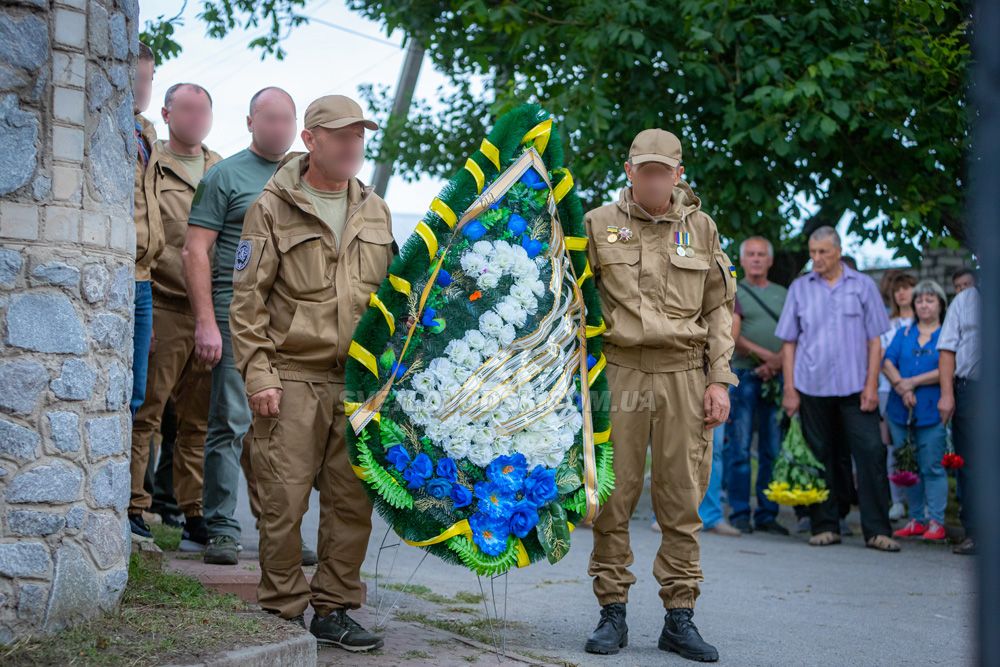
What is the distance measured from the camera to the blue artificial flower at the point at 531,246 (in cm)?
455

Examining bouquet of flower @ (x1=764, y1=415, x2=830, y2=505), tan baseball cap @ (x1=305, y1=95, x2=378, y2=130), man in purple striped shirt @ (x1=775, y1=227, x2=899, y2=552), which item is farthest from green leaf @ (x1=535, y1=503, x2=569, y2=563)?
man in purple striped shirt @ (x1=775, y1=227, x2=899, y2=552)

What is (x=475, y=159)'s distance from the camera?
4.50 meters

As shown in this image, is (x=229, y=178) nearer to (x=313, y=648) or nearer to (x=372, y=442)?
(x=372, y=442)

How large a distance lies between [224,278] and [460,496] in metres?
1.93

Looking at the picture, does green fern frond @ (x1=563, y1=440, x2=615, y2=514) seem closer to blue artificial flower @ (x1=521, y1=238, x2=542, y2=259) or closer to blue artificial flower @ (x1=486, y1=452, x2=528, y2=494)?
blue artificial flower @ (x1=486, y1=452, x2=528, y2=494)

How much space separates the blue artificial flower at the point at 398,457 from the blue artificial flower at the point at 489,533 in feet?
1.09

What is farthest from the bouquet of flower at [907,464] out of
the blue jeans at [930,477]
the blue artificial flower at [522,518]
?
the blue artificial flower at [522,518]

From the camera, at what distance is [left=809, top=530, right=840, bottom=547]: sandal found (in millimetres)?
8062

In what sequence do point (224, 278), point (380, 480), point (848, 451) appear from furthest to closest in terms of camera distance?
point (848, 451) → point (224, 278) → point (380, 480)

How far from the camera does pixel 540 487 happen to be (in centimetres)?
443

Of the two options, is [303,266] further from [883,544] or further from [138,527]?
[883,544]

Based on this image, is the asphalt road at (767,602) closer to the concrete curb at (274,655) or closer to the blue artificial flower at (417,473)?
the blue artificial flower at (417,473)

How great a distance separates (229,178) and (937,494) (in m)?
5.67

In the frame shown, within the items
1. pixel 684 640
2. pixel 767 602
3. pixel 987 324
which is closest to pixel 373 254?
pixel 684 640
